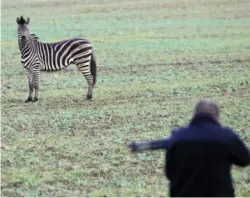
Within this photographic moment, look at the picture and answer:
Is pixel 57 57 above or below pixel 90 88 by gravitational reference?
above

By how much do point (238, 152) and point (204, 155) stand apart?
269 millimetres

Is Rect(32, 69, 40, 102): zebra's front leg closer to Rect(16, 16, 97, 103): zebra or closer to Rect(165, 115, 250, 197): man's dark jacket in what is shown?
Rect(16, 16, 97, 103): zebra

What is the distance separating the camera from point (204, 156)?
529 centimetres

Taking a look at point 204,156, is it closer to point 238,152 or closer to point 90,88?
point 238,152

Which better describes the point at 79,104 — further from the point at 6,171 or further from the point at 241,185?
the point at 241,185

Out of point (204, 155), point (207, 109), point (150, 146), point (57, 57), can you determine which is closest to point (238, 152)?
point (204, 155)

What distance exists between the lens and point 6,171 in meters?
9.58

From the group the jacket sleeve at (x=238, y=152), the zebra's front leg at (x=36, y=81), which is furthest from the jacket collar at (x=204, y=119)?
the zebra's front leg at (x=36, y=81)

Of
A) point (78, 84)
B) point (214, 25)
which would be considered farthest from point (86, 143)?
point (214, 25)

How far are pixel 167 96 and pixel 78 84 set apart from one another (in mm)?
3374

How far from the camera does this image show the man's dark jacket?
17.4 feet

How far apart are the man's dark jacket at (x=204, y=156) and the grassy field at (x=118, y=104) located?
3.10 meters

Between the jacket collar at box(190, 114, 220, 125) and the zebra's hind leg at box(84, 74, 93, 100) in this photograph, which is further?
the zebra's hind leg at box(84, 74, 93, 100)

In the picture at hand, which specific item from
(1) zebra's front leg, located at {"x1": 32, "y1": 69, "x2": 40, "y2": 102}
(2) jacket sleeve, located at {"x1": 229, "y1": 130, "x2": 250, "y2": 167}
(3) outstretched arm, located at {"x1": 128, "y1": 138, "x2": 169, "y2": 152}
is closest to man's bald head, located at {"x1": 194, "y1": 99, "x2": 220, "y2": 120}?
(2) jacket sleeve, located at {"x1": 229, "y1": 130, "x2": 250, "y2": 167}
